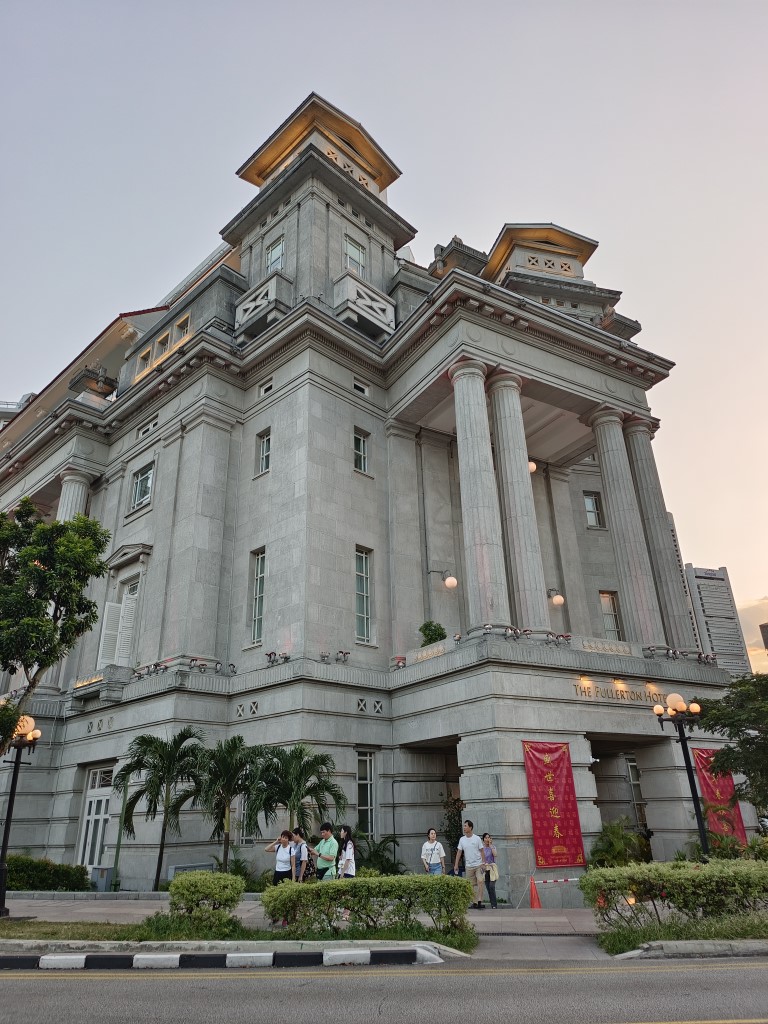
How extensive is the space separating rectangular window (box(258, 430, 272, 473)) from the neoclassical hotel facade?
86 millimetres

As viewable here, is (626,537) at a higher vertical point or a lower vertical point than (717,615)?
lower

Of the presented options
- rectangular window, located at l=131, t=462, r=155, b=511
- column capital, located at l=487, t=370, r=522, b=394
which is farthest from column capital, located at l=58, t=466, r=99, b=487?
column capital, located at l=487, t=370, r=522, b=394

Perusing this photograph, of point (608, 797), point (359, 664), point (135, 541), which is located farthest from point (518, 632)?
point (135, 541)

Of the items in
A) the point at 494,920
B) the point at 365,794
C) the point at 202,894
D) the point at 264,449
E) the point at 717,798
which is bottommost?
the point at 494,920

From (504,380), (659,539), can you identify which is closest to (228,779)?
(504,380)

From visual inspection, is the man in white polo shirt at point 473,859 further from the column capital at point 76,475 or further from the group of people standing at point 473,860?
the column capital at point 76,475

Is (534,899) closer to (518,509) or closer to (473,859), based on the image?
(473,859)

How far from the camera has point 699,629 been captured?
100000 millimetres

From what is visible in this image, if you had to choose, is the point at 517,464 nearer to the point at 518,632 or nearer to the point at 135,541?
the point at 518,632

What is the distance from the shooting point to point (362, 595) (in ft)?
78.6

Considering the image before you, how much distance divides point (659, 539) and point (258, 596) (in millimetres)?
14502

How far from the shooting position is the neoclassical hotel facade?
20.0m

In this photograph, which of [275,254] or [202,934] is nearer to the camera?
[202,934]

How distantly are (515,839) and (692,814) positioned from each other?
21.5 ft
